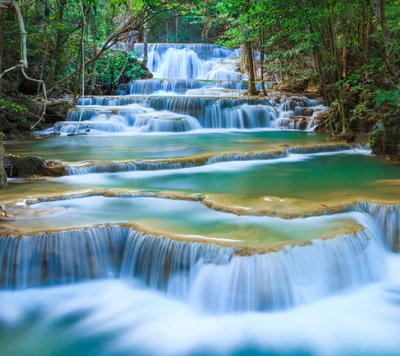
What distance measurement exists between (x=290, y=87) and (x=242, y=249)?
1522 cm

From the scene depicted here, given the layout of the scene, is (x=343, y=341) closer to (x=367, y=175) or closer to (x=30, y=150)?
(x=367, y=175)

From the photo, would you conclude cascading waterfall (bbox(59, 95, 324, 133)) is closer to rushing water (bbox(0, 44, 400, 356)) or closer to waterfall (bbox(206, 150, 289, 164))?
waterfall (bbox(206, 150, 289, 164))

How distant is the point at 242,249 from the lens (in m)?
4.69

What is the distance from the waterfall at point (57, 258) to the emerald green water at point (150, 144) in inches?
164

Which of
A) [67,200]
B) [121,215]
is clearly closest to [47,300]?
[121,215]

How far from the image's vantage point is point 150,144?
11508mm

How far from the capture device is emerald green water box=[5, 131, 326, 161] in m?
9.95

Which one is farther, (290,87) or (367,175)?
(290,87)

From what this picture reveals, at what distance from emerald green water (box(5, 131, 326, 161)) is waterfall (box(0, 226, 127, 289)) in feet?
13.6

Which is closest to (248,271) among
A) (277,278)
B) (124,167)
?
(277,278)

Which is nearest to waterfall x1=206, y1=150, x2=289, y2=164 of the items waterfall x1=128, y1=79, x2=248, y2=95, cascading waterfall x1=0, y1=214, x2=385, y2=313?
cascading waterfall x1=0, y1=214, x2=385, y2=313

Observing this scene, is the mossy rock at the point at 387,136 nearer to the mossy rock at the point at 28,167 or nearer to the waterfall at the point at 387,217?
the waterfall at the point at 387,217

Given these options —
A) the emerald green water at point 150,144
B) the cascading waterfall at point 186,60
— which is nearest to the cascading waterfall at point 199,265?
the emerald green water at point 150,144

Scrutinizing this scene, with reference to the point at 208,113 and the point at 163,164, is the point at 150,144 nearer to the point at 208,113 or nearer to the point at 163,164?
the point at 163,164
